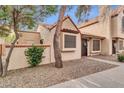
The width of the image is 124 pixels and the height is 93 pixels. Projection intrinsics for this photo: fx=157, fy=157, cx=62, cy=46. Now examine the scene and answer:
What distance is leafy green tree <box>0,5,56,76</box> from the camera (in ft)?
25.8

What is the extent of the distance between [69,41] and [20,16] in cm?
701

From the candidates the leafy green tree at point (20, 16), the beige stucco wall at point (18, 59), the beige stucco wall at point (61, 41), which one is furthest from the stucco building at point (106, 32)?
the leafy green tree at point (20, 16)

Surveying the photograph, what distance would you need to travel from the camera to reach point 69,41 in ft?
48.4

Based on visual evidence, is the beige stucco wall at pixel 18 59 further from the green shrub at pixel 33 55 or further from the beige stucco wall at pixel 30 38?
the beige stucco wall at pixel 30 38

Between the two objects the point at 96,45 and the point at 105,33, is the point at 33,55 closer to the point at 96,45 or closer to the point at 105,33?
the point at 96,45

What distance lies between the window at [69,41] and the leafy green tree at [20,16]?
188 inches

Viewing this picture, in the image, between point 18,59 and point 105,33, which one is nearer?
point 18,59

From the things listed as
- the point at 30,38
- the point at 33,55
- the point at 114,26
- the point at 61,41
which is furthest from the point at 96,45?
the point at 33,55

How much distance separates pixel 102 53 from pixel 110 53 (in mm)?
1129

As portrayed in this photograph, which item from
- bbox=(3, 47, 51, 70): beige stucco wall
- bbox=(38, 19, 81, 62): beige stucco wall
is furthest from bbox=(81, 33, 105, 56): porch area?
bbox=(3, 47, 51, 70): beige stucco wall

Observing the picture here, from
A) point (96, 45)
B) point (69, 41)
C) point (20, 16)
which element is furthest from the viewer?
point (96, 45)

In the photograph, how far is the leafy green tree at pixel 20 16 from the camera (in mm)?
7849
